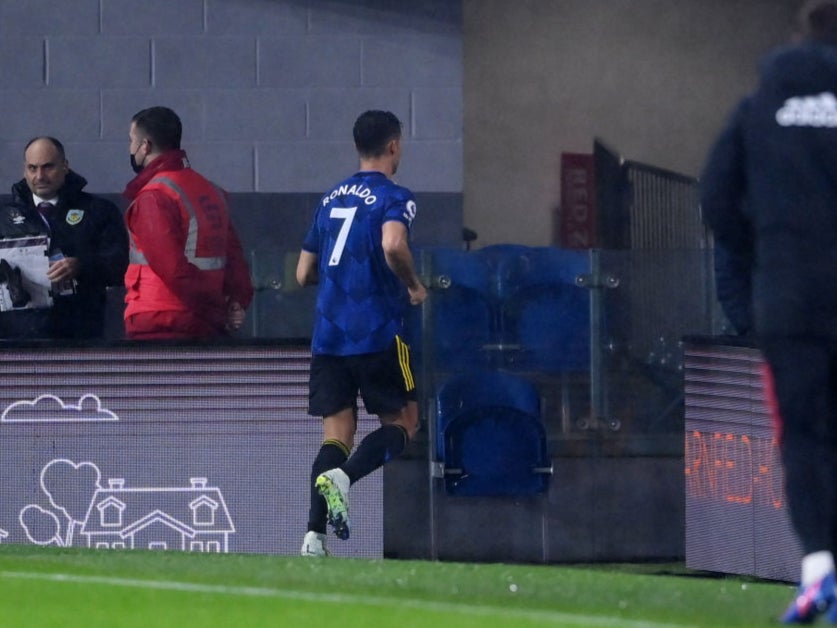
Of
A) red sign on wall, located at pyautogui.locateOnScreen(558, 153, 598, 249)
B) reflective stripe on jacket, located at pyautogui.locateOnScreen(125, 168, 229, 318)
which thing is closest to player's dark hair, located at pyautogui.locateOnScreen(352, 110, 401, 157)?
reflective stripe on jacket, located at pyautogui.locateOnScreen(125, 168, 229, 318)

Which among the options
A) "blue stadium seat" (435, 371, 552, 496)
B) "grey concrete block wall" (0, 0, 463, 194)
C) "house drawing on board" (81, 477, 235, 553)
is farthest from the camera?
"grey concrete block wall" (0, 0, 463, 194)

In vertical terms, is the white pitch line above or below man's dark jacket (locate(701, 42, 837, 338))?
Answer: below

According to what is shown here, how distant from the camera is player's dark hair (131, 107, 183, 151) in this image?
27.6ft

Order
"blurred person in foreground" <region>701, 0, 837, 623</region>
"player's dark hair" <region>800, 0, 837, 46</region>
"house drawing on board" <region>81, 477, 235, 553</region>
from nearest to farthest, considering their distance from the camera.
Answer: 1. "blurred person in foreground" <region>701, 0, 837, 623</region>
2. "player's dark hair" <region>800, 0, 837, 46</region>
3. "house drawing on board" <region>81, 477, 235, 553</region>

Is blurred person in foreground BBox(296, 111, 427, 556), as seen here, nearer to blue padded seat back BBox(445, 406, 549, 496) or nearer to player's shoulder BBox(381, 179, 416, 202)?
player's shoulder BBox(381, 179, 416, 202)

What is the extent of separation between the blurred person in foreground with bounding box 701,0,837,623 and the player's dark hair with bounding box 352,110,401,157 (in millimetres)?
2876

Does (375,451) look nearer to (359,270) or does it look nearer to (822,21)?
(359,270)

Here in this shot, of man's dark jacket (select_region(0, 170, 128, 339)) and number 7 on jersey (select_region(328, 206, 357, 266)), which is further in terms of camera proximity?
man's dark jacket (select_region(0, 170, 128, 339))

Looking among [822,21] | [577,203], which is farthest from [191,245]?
[577,203]

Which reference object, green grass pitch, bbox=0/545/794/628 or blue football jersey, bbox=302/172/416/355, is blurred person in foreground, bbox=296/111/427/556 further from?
green grass pitch, bbox=0/545/794/628

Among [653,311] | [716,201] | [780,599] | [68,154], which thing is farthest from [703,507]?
[68,154]

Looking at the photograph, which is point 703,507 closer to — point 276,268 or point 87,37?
point 276,268

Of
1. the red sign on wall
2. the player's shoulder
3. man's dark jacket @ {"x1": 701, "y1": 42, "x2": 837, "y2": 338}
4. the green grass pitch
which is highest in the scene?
the red sign on wall

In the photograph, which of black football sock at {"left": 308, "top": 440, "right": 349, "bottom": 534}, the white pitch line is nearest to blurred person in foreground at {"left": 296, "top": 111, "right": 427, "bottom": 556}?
black football sock at {"left": 308, "top": 440, "right": 349, "bottom": 534}
